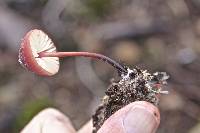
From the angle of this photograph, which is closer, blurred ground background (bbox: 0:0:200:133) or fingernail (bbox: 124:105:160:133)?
fingernail (bbox: 124:105:160:133)

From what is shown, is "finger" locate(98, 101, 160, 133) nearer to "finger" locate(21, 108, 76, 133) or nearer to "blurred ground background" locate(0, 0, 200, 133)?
"finger" locate(21, 108, 76, 133)

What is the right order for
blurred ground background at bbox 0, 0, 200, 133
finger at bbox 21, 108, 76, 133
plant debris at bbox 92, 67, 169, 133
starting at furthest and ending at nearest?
blurred ground background at bbox 0, 0, 200, 133 → finger at bbox 21, 108, 76, 133 → plant debris at bbox 92, 67, 169, 133

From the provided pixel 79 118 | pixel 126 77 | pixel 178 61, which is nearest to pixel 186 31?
pixel 178 61

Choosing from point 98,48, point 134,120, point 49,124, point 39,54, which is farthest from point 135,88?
point 98,48

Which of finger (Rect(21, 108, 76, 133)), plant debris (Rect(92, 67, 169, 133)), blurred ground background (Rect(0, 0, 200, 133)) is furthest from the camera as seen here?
blurred ground background (Rect(0, 0, 200, 133))

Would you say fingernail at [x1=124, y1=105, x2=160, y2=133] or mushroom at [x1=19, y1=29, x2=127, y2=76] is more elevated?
mushroom at [x1=19, y1=29, x2=127, y2=76]

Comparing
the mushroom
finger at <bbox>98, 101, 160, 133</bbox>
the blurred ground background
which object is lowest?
the blurred ground background

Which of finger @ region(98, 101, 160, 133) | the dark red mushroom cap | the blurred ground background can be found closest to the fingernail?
finger @ region(98, 101, 160, 133)

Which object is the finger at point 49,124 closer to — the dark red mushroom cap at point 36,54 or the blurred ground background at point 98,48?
the dark red mushroom cap at point 36,54
